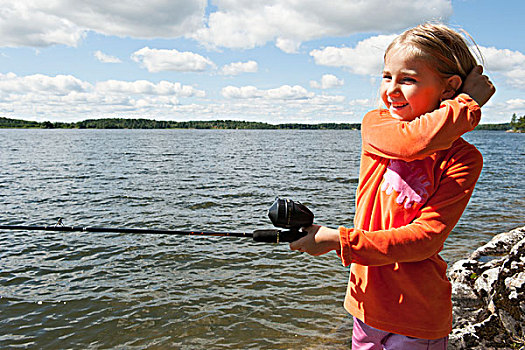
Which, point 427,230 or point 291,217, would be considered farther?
point 291,217

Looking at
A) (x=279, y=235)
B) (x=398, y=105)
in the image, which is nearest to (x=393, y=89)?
(x=398, y=105)

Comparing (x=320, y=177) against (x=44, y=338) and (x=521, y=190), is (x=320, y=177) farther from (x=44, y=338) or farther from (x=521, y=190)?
(x=44, y=338)

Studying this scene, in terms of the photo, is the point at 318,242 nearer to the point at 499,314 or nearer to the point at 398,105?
the point at 398,105

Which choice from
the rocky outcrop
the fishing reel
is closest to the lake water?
the rocky outcrop

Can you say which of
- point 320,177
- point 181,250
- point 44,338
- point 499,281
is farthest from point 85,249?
point 320,177

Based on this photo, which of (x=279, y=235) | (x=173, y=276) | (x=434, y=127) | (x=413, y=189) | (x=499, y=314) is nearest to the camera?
(x=434, y=127)

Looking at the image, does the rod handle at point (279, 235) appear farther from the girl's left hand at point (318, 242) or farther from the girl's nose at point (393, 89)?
the girl's nose at point (393, 89)

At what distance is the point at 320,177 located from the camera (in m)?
24.5

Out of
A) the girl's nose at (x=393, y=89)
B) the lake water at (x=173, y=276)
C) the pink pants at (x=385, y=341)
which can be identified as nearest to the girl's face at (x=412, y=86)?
the girl's nose at (x=393, y=89)

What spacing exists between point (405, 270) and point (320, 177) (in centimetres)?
2245

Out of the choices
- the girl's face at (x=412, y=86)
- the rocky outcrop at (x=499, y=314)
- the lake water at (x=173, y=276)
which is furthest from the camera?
the lake water at (x=173, y=276)

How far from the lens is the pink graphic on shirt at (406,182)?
6.98ft

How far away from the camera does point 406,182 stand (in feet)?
7.11

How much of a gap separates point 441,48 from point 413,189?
75 cm
